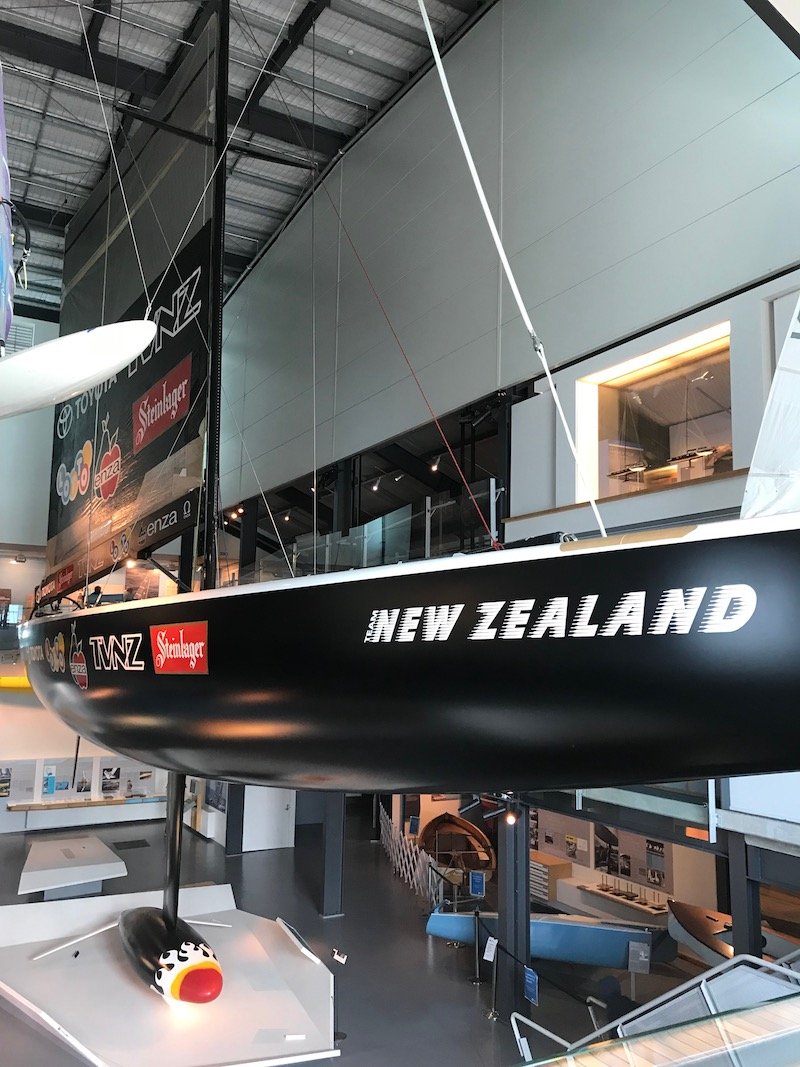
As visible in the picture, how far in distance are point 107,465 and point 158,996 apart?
4098mm

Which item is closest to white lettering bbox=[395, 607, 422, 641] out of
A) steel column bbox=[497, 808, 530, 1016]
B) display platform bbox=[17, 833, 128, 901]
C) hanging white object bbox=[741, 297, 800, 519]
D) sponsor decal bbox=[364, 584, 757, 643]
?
sponsor decal bbox=[364, 584, 757, 643]

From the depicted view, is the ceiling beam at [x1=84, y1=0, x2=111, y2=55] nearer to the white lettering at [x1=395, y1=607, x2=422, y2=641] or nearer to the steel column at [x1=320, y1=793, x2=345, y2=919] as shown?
the white lettering at [x1=395, y1=607, x2=422, y2=641]

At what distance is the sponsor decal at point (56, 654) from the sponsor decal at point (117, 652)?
0.41 meters

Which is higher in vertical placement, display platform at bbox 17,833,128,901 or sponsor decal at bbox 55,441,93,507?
sponsor decal at bbox 55,441,93,507

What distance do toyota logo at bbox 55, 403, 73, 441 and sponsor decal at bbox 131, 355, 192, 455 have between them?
76.6 inches

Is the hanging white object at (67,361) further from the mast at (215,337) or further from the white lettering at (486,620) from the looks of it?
the mast at (215,337)

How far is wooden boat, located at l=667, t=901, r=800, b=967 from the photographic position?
8.46m

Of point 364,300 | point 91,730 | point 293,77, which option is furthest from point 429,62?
point 91,730

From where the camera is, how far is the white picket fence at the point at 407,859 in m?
11.5

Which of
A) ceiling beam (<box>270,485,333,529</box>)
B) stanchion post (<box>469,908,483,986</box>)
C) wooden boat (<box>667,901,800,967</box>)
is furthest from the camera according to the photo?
ceiling beam (<box>270,485,333,529</box>)

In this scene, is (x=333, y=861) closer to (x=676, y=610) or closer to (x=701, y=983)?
(x=701, y=983)

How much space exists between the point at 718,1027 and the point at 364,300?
962 centimetres

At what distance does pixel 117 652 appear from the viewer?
7.93 ft

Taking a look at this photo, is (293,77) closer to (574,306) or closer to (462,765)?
(574,306)
